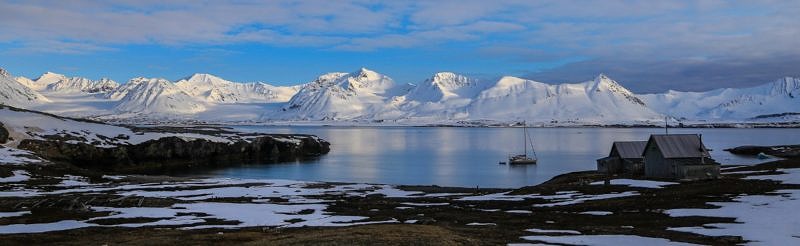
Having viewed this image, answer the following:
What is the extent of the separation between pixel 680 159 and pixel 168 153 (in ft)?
292

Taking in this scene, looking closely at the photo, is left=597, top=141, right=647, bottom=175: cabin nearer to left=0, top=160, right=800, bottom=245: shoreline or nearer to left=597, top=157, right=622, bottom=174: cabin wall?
left=597, top=157, right=622, bottom=174: cabin wall

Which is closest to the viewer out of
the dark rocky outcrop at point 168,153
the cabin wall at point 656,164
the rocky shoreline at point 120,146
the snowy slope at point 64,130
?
the cabin wall at point 656,164

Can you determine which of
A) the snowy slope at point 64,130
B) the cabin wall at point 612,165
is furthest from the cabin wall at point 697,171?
the snowy slope at point 64,130

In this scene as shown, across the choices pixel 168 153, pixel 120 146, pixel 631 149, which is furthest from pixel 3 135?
pixel 631 149

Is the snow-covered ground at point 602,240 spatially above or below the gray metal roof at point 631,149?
below

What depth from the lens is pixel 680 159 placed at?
63406mm

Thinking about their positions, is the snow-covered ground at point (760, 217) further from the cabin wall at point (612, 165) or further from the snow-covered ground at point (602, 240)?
the cabin wall at point (612, 165)

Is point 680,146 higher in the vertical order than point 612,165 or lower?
higher

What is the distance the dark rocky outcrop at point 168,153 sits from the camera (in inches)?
4097

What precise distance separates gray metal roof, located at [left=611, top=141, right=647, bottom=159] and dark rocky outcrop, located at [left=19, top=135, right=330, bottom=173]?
72.0 metres

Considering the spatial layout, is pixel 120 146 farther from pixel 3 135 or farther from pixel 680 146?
pixel 680 146

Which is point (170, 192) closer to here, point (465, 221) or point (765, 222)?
point (465, 221)

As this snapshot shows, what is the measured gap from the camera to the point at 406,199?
56.6 meters

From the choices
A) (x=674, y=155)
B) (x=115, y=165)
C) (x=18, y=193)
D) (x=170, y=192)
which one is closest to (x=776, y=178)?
(x=674, y=155)
